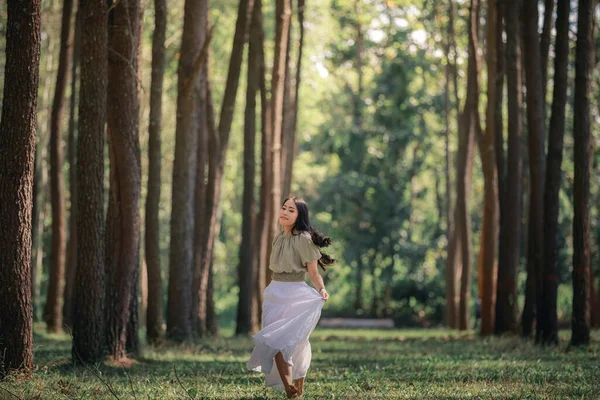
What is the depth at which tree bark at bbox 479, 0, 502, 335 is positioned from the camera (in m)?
22.3

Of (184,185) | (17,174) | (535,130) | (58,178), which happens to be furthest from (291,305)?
(58,178)

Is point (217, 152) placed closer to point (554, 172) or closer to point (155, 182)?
point (155, 182)

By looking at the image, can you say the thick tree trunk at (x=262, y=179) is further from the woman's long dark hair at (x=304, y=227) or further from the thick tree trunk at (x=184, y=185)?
the woman's long dark hair at (x=304, y=227)

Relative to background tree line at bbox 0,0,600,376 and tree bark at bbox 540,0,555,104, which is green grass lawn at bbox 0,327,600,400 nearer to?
background tree line at bbox 0,0,600,376

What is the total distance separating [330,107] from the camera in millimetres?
46188

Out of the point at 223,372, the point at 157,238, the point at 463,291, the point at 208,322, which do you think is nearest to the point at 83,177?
the point at 223,372

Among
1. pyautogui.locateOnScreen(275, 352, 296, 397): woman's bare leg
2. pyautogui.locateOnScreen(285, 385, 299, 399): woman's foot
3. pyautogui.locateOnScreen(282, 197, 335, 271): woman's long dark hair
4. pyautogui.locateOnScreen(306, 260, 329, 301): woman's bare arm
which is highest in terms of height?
pyautogui.locateOnScreen(282, 197, 335, 271): woman's long dark hair

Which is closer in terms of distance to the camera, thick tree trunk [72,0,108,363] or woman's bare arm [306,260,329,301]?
woman's bare arm [306,260,329,301]

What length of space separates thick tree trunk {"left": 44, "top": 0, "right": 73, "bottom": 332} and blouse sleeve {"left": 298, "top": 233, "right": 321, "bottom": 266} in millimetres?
14684

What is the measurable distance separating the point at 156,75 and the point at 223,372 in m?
7.06

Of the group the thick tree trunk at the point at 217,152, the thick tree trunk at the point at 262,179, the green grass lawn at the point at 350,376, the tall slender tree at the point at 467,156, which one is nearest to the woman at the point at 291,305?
the green grass lawn at the point at 350,376

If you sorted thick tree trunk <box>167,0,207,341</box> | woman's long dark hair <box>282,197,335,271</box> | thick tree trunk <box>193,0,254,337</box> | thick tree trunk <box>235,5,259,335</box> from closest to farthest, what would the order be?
woman's long dark hair <box>282,197,335,271</box>, thick tree trunk <box>167,0,207,341</box>, thick tree trunk <box>193,0,254,337</box>, thick tree trunk <box>235,5,259,335</box>

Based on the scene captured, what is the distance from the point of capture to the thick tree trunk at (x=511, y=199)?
2008 centimetres

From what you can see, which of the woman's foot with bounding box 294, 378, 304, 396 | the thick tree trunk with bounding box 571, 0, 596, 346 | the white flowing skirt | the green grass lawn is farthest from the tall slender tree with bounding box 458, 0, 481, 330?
the woman's foot with bounding box 294, 378, 304, 396
